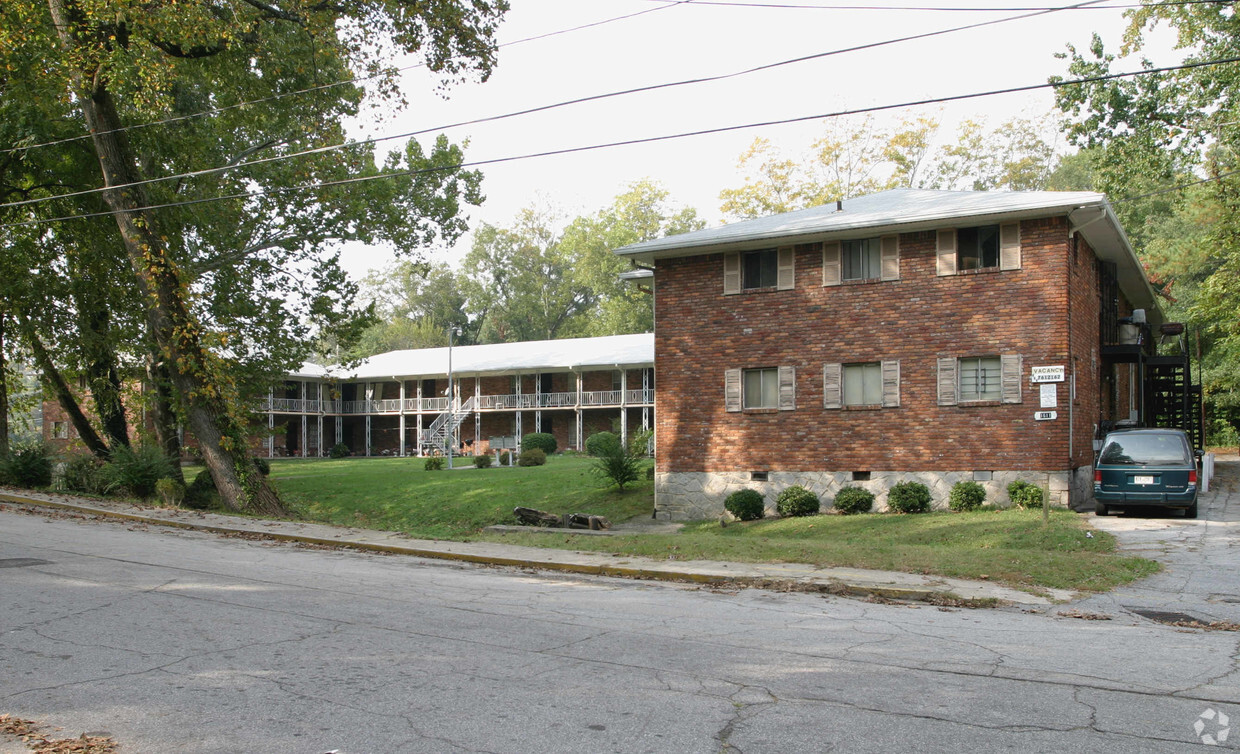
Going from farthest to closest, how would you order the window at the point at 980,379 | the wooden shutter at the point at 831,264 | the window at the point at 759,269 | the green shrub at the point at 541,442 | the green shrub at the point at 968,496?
the green shrub at the point at 541,442, the window at the point at 759,269, the wooden shutter at the point at 831,264, the window at the point at 980,379, the green shrub at the point at 968,496

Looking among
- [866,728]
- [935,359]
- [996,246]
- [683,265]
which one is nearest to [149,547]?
[866,728]

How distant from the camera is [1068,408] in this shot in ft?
63.6

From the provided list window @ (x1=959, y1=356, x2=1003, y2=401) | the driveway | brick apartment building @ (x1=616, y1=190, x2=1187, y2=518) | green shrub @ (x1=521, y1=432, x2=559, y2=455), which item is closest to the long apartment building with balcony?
green shrub @ (x1=521, y1=432, x2=559, y2=455)

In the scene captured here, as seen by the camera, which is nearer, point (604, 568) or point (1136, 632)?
point (1136, 632)

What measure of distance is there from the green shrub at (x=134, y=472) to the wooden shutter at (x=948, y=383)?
17.6m

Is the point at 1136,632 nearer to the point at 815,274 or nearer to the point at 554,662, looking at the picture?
the point at 554,662

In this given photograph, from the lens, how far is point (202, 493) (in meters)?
21.3

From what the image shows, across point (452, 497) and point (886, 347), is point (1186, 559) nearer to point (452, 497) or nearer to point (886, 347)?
point (886, 347)

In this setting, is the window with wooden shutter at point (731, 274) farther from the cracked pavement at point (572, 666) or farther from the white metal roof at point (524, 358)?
the white metal roof at point (524, 358)

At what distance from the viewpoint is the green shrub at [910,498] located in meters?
20.0

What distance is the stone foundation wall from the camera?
19.5 meters

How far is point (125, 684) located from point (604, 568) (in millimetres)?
6769

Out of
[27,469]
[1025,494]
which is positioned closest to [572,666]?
[1025,494]

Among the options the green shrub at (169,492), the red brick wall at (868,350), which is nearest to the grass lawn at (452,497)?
the green shrub at (169,492)
